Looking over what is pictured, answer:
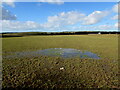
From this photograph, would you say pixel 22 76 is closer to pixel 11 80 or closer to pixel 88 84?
pixel 11 80

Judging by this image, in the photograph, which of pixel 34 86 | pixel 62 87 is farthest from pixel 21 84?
pixel 62 87

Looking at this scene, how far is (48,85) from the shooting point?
16.5 feet

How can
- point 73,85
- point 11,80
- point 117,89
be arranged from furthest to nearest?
point 11,80 → point 73,85 → point 117,89

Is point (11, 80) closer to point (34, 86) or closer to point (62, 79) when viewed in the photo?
point (34, 86)

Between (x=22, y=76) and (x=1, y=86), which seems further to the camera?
(x=22, y=76)

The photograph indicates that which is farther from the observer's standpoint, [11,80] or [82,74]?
[82,74]

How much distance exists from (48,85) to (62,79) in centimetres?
104

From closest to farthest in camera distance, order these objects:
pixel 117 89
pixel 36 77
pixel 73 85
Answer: pixel 117 89 < pixel 73 85 < pixel 36 77

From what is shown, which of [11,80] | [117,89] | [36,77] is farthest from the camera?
[36,77]

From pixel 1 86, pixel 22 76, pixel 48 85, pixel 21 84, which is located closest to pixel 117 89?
pixel 48 85

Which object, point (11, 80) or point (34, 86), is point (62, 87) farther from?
point (11, 80)

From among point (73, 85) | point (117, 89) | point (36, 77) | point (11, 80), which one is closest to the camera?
point (117, 89)

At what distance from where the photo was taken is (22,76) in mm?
6039

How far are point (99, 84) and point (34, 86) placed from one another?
3.57 m
